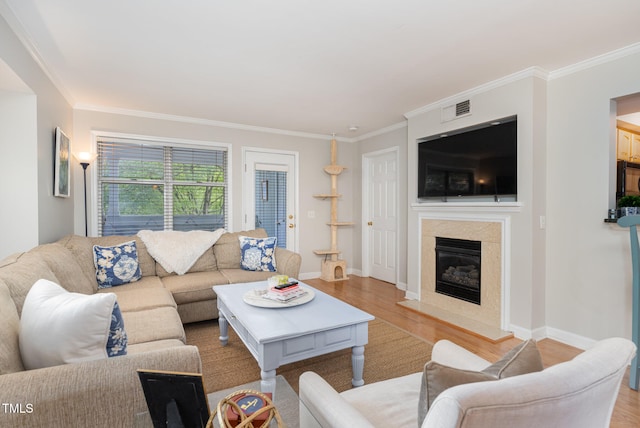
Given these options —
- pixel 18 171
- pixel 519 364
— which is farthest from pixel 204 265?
pixel 519 364

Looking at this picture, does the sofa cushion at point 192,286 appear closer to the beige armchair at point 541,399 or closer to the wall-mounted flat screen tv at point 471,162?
the beige armchair at point 541,399

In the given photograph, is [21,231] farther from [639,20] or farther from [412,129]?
[639,20]

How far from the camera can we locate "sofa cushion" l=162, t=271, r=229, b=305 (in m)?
3.04

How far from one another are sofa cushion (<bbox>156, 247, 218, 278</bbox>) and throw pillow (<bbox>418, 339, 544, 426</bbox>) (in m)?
3.24

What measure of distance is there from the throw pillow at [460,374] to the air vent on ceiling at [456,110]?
9.92ft

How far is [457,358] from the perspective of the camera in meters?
1.32

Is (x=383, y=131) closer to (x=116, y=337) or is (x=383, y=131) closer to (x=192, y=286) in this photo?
(x=192, y=286)

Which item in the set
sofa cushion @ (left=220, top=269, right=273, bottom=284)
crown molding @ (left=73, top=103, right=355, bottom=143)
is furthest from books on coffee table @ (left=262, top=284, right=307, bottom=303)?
crown molding @ (left=73, top=103, right=355, bottom=143)

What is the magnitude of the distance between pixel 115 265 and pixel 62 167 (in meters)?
1.07

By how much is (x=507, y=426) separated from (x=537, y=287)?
2797mm

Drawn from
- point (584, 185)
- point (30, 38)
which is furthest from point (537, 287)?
point (30, 38)

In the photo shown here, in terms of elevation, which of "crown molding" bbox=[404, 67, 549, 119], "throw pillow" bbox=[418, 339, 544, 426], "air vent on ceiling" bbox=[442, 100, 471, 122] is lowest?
"throw pillow" bbox=[418, 339, 544, 426]

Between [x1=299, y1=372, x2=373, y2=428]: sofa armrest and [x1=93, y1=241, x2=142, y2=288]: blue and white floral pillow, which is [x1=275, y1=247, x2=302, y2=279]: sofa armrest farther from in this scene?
[x1=299, y1=372, x2=373, y2=428]: sofa armrest

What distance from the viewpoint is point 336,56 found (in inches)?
99.8
